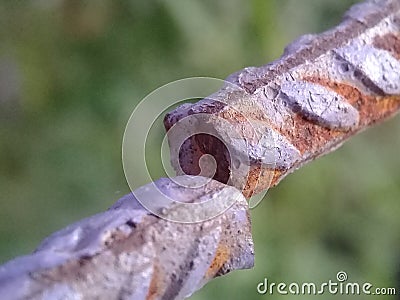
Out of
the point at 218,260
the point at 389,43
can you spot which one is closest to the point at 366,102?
the point at 389,43

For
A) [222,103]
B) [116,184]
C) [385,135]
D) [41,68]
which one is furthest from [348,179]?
[222,103]

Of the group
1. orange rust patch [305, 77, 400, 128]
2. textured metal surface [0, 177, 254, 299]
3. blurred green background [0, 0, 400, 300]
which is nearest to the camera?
textured metal surface [0, 177, 254, 299]

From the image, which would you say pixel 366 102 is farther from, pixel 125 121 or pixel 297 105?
pixel 125 121

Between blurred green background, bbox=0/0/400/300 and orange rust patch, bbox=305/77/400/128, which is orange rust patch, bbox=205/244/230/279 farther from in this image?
blurred green background, bbox=0/0/400/300

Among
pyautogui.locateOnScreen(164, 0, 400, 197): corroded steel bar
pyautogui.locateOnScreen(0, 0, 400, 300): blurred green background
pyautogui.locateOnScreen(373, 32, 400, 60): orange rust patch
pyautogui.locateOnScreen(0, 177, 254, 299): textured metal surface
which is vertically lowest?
pyautogui.locateOnScreen(0, 177, 254, 299): textured metal surface

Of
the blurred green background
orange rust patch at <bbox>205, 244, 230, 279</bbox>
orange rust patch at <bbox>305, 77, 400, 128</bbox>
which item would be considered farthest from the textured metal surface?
the blurred green background

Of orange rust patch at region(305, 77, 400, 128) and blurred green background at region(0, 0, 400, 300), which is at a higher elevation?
blurred green background at region(0, 0, 400, 300)

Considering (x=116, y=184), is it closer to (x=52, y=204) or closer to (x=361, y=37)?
(x=52, y=204)

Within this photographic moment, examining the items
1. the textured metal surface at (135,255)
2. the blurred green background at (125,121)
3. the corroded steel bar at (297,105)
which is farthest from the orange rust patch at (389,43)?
the blurred green background at (125,121)
